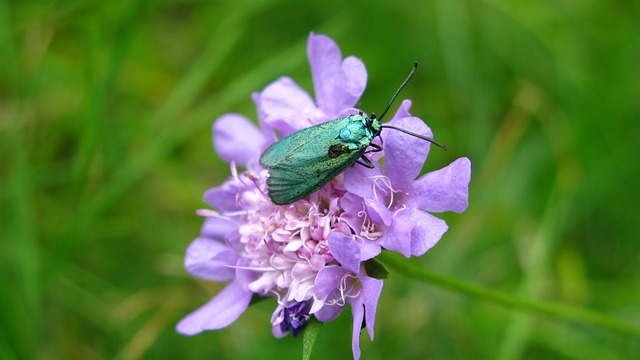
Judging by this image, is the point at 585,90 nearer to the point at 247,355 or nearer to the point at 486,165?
the point at 486,165

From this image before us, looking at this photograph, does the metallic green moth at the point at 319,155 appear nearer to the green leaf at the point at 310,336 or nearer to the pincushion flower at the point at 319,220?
the pincushion flower at the point at 319,220

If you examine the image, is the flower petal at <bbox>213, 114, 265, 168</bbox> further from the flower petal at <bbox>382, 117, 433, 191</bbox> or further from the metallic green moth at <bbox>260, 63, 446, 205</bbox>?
the flower petal at <bbox>382, 117, 433, 191</bbox>

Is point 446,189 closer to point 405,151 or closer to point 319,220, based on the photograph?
point 405,151

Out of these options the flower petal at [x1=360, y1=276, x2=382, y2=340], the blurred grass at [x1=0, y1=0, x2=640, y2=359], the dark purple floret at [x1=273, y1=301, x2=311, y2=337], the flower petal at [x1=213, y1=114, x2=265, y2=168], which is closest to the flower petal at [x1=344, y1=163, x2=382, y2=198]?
the flower petal at [x1=360, y1=276, x2=382, y2=340]

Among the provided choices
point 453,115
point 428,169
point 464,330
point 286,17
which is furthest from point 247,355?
point 286,17

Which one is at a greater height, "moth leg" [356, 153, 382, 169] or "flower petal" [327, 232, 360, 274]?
"moth leg" [356, 153, 382, 169]

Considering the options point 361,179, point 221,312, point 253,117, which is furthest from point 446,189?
point 253,117

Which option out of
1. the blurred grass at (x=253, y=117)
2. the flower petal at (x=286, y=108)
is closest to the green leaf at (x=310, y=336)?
the flower petal at (x=286, y=108)
